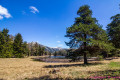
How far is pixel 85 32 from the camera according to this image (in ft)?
47.6

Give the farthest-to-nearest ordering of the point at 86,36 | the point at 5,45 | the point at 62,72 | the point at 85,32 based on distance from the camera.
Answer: the point at 5,45 → the point at 86,36 → the point at 85,32 → the point at 62,72

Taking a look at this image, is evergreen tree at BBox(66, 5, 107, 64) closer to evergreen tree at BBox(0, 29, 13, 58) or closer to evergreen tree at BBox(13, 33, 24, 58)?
evergreen tree at BBox(0, 29, 13, 58)

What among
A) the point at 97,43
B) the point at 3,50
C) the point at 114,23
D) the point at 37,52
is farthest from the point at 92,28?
the point at 37,52

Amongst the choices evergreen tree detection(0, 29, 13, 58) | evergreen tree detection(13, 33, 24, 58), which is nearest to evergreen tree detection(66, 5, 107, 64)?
evergreen tree detection(0, 29, 13, 58)

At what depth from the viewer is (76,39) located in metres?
15.0

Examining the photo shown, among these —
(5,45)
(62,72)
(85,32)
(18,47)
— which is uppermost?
(85,32)

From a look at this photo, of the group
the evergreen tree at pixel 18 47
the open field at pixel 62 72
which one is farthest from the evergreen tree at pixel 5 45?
the open field at pixel 62 72

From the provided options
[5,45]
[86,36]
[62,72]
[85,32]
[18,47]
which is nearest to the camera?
[62,72]

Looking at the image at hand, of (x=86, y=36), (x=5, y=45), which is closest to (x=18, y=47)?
(x=5, y=45)

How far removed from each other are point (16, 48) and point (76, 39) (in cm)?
3972

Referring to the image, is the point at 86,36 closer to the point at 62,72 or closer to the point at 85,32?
the point at 85,32

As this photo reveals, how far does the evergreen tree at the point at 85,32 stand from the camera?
14.6 meters

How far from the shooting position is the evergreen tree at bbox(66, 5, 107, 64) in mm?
14641

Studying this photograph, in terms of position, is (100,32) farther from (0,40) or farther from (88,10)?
(0,40)
